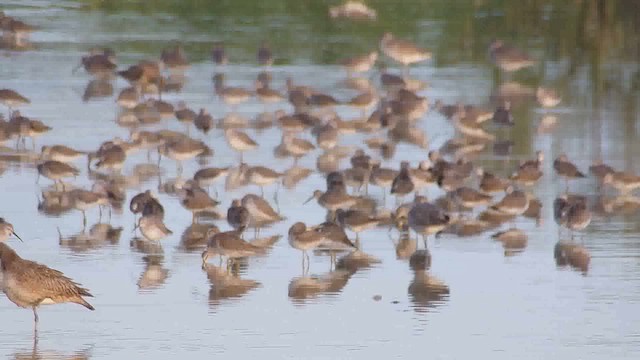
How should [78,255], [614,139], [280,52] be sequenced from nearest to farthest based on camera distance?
1. [78,255]
2. [614,139]
3. [280,52]

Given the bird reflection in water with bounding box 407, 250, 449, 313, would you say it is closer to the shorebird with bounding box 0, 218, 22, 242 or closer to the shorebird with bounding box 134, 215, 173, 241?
the shorebird with bounding box 134, 215, 173, 241

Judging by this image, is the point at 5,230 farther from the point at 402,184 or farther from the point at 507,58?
the point at 507,58

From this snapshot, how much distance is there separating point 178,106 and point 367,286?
9.06 metres

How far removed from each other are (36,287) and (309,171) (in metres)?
7.50

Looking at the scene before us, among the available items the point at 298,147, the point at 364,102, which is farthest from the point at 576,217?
the point at 364,102

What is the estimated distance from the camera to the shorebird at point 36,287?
12.1m

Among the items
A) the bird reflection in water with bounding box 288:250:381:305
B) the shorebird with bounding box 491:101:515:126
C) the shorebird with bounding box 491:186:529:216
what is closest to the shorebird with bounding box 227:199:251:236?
the bird reflection in water with bounding box 288:250:381:305

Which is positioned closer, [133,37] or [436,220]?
[436,220]

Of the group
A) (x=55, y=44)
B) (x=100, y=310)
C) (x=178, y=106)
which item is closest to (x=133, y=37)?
(x=55, y=44)

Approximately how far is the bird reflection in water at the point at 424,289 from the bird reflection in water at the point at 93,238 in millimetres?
2803

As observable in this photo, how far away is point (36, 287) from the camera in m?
12.1

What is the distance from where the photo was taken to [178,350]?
11695 mm

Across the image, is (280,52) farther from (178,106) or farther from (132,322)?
(132,322)

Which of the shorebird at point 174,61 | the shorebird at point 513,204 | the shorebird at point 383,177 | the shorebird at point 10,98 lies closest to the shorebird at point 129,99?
the shorebird at point 10,98
